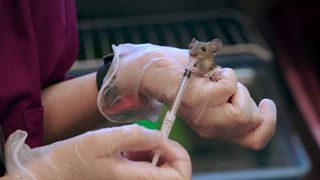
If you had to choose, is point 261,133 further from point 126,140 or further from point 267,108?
point 126,140

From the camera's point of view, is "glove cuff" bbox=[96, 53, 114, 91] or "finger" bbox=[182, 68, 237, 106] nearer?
"finger" bbox=[182, 68, 237, 106]

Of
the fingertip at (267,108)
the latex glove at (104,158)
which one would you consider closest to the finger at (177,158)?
the latex glove at (104,158)

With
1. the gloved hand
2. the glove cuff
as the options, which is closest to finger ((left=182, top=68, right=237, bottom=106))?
the gloved hand

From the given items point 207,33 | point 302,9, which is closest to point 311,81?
point 302,9

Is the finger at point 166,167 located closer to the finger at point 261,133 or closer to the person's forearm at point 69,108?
the finger at point 261,133

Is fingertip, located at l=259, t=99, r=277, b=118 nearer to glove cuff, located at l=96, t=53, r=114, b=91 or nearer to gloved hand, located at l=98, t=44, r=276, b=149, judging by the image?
gloved hand, located at l=98, t=44, r=276, b=149

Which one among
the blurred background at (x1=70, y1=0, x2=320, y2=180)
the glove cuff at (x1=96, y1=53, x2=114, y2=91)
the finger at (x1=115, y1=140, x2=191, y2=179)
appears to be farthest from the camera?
the blurred background at (x1=70, y1=0, x2=320, y2=180)
